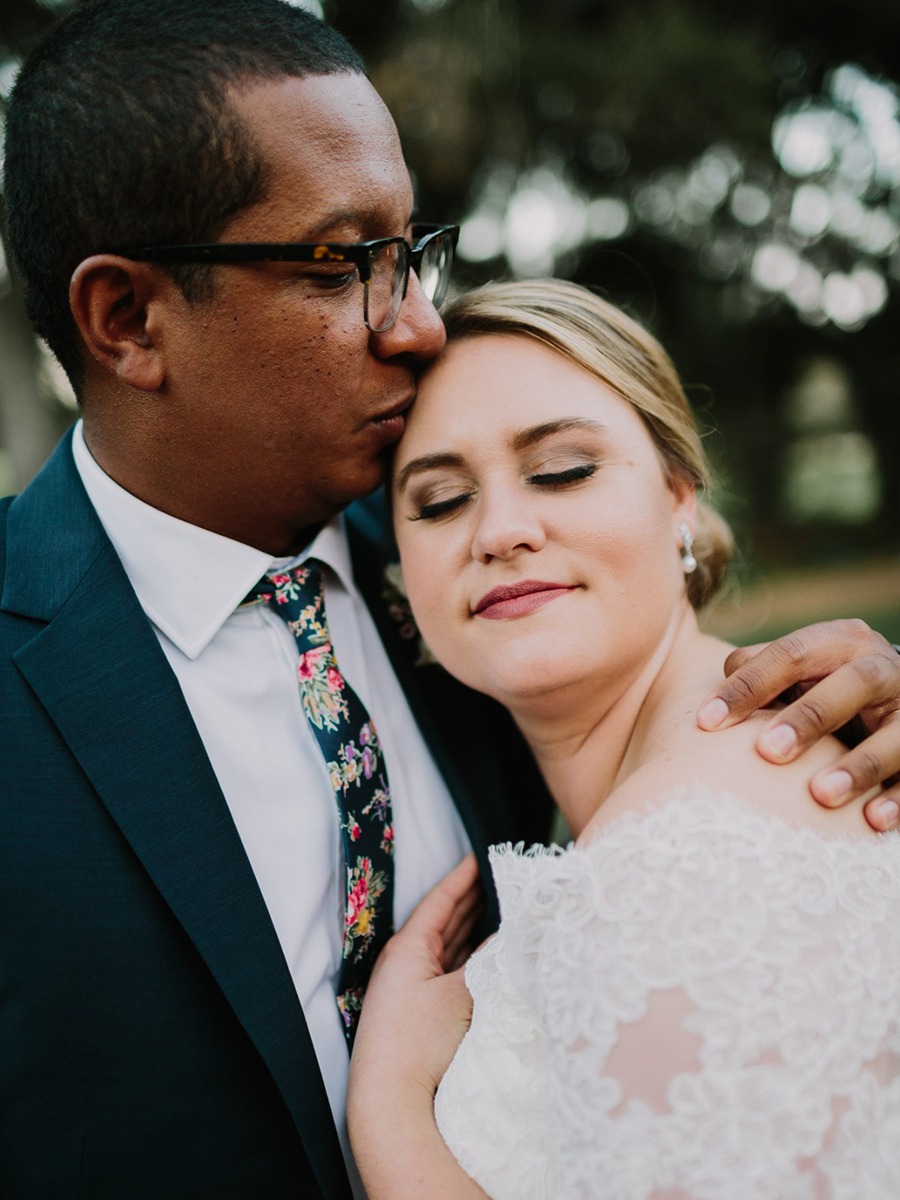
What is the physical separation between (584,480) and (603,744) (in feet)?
2.17

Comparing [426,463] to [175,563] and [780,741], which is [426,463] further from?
[780,741]

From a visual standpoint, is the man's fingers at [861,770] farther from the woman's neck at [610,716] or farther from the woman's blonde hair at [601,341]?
the woman's blonde hair at [601,341]

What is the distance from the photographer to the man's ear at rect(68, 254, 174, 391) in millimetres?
2285

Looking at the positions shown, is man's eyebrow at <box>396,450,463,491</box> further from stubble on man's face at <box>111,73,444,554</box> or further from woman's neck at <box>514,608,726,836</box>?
woman's neck at <box>514,608,726,836</box>

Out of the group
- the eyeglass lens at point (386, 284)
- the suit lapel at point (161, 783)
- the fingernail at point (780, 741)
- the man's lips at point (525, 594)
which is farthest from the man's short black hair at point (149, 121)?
the fingernail at point (780, 741)

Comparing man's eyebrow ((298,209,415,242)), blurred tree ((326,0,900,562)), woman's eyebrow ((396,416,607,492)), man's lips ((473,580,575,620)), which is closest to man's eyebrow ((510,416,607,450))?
woman's eyebrow ((396,416,607,492))

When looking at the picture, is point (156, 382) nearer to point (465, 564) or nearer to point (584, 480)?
point (465, 564)

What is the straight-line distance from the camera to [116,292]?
91.4 inches

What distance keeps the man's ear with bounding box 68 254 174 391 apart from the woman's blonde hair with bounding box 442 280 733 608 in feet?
2.43

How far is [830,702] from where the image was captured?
191 centimetres

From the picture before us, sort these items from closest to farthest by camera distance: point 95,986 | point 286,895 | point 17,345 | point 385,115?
point 95,986 < point 286,895 < point 385,115 < point 17,345

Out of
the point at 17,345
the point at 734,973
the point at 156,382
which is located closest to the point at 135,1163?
the point at 734,973

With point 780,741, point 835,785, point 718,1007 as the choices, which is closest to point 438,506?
point 780,741

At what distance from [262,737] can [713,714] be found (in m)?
1.04
